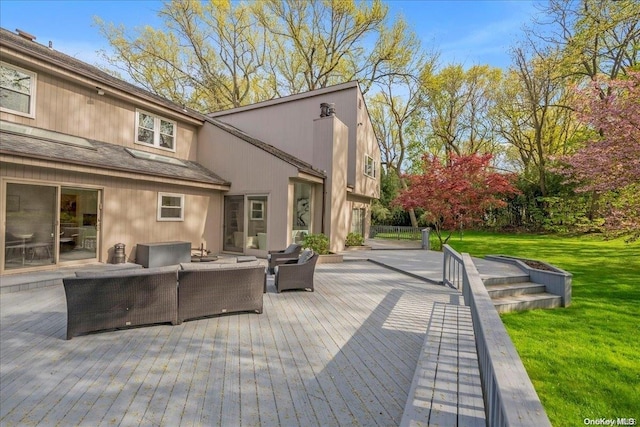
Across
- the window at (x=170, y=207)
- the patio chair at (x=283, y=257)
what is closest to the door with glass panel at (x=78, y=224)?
the window at (x=170, y=207)

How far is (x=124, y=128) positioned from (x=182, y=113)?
230 centimetres

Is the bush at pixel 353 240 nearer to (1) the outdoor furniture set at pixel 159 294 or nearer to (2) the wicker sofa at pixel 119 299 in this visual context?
(1) the outdoor furniture set at pixel 159 294

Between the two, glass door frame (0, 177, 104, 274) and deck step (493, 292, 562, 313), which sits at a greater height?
glass door frame (0, 177, 104, 274)

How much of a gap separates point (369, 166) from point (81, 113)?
547 inches

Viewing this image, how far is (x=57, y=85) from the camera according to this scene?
9.11 metres

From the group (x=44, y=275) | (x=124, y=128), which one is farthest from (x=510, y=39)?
(x=44, y=275)

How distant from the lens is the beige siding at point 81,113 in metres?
8.78

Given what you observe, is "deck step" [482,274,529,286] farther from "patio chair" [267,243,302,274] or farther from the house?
the house

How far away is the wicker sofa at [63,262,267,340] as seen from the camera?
4238 mm

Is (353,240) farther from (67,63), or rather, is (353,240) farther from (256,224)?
(67,63)

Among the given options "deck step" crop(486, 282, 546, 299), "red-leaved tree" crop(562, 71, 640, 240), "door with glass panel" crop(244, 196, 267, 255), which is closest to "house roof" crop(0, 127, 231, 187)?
"door with glass panel" crop(244, 196, 267, 255)

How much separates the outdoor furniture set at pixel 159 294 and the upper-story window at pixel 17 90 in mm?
6967

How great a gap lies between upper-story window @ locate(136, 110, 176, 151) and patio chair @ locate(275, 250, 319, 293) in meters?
8.23

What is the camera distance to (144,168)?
9969mm
